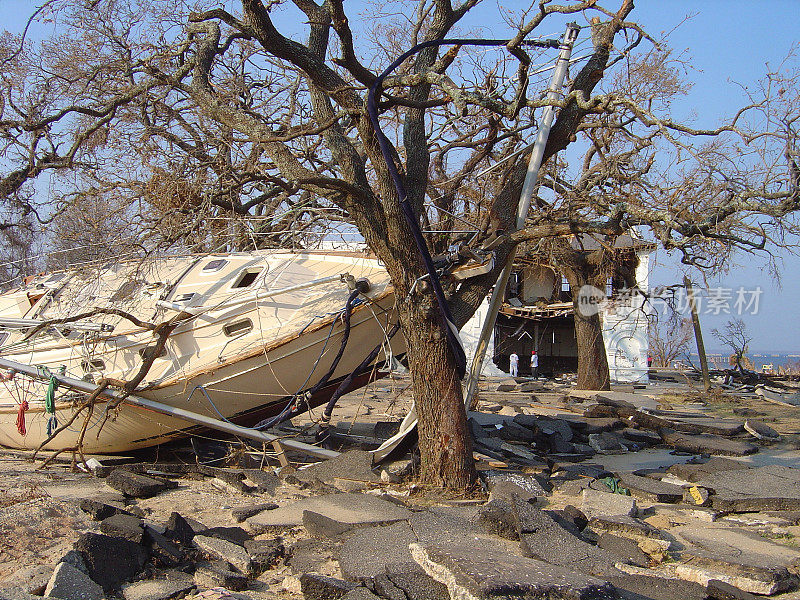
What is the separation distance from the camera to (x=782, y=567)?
16.0ft

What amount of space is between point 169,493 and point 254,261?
3.42 meters

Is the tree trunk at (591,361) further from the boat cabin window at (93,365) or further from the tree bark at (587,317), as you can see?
the boat cabin window at (93,365)

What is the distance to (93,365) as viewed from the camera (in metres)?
9.30

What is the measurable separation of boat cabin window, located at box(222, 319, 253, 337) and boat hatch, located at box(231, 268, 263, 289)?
0.65m

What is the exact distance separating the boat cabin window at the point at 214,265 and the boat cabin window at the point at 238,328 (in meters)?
1.10

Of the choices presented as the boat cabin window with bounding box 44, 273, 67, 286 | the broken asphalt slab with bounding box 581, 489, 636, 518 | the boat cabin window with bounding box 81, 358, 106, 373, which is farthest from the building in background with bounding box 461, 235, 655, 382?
the broken asphalt slab with bounding box 581, 489, 636, 518

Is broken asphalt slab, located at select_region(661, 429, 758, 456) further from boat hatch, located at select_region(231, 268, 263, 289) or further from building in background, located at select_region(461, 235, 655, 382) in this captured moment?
building in background, located at select_region(461, 235, 655, 382)

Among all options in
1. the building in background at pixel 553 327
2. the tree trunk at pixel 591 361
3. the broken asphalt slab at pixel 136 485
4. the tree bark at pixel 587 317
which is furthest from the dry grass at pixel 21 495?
the building in background at pixel 553 327

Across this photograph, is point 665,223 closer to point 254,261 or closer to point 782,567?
point 782,567

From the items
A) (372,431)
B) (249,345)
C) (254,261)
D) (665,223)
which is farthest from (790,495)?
(254,261)

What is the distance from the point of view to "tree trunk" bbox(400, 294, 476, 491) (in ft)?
21.6

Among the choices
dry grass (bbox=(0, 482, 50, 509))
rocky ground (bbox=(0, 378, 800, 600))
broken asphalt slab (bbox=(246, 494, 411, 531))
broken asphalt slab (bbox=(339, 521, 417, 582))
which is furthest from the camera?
dry grass (bbox=(0, 482, 50, 509))

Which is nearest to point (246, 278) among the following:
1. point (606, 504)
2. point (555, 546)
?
point (606, 504)

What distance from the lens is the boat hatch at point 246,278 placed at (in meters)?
9.02
